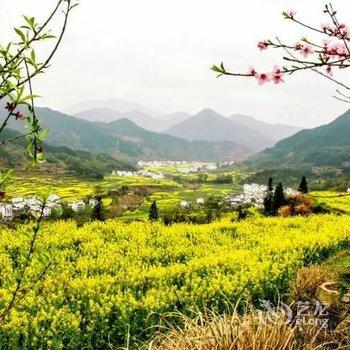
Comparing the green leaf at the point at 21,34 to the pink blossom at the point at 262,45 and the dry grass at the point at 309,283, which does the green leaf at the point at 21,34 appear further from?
the dry grass at the point at 309,283

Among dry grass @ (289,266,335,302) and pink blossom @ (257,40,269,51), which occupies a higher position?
pink blossom @ (257,40,269,51)

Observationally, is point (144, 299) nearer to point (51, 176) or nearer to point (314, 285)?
point (314, 285)

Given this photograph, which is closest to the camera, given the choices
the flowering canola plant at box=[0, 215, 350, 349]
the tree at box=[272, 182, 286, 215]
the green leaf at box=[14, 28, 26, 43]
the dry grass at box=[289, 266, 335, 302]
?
the green leaf at box=[14, 28, 26, 43]

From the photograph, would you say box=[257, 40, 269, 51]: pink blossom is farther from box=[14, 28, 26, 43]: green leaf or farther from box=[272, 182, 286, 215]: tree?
box=[272, 182, 286, 215]: tree

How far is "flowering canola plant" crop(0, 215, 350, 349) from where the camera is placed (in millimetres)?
11516

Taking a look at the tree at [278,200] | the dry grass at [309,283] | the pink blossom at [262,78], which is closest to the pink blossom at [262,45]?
the pink blossom at [262,78]

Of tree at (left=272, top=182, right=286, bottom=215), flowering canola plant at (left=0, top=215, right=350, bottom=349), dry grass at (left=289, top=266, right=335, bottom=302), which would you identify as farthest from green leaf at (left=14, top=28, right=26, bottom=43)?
tree at (left=272, top=182, right=286, bottom=215)

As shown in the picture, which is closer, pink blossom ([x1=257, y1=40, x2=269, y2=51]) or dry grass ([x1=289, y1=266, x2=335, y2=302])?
pink blossom ([x1=257, y1=40, x2=269, y2=51])

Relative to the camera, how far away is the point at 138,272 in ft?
51.7

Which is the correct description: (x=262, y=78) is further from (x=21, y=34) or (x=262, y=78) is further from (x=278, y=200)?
(x=278, y=200)

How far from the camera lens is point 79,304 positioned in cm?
1311

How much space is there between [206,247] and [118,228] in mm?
4866

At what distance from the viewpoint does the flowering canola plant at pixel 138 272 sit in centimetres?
1152

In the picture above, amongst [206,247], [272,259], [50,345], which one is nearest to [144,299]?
[50,345]
